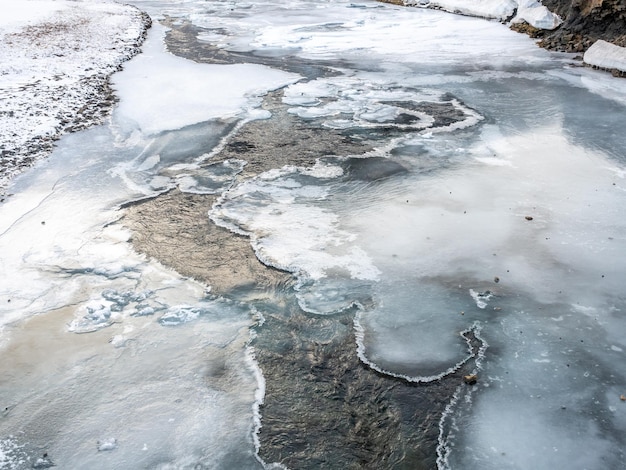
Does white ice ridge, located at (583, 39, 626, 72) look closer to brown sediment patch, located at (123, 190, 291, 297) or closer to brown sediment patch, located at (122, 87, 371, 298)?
brown sediment patch, located at (122, 87, 371, 298)

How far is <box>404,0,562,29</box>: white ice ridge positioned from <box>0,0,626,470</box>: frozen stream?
208 inches

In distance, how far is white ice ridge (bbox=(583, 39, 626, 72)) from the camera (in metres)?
9.61

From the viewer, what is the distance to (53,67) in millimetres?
10805

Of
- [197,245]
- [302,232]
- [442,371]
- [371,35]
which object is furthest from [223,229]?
[371,35]

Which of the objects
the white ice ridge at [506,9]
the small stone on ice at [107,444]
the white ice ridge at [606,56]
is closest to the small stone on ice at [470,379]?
the small stone on ice at [107,444]

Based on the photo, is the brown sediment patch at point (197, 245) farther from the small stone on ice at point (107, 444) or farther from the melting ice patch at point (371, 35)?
the melting ice patch at point (371, 35)

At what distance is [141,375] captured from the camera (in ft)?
11.0

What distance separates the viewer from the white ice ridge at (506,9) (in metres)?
12.7

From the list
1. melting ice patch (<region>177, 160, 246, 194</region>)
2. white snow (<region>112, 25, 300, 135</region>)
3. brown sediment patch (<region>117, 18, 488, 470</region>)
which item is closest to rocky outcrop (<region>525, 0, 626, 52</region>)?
white snow (<region>112, 25, 300, 135</region>)

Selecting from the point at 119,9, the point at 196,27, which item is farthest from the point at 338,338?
the point at 119,9

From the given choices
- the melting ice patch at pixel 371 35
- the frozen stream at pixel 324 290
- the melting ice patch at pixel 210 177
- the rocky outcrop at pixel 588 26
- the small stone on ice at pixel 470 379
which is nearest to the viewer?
the frozen stream at pixel 324 290

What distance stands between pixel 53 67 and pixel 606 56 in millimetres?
9918

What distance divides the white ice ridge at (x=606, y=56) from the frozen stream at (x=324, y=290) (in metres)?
1.81

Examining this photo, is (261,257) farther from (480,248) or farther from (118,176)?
(118,176)
